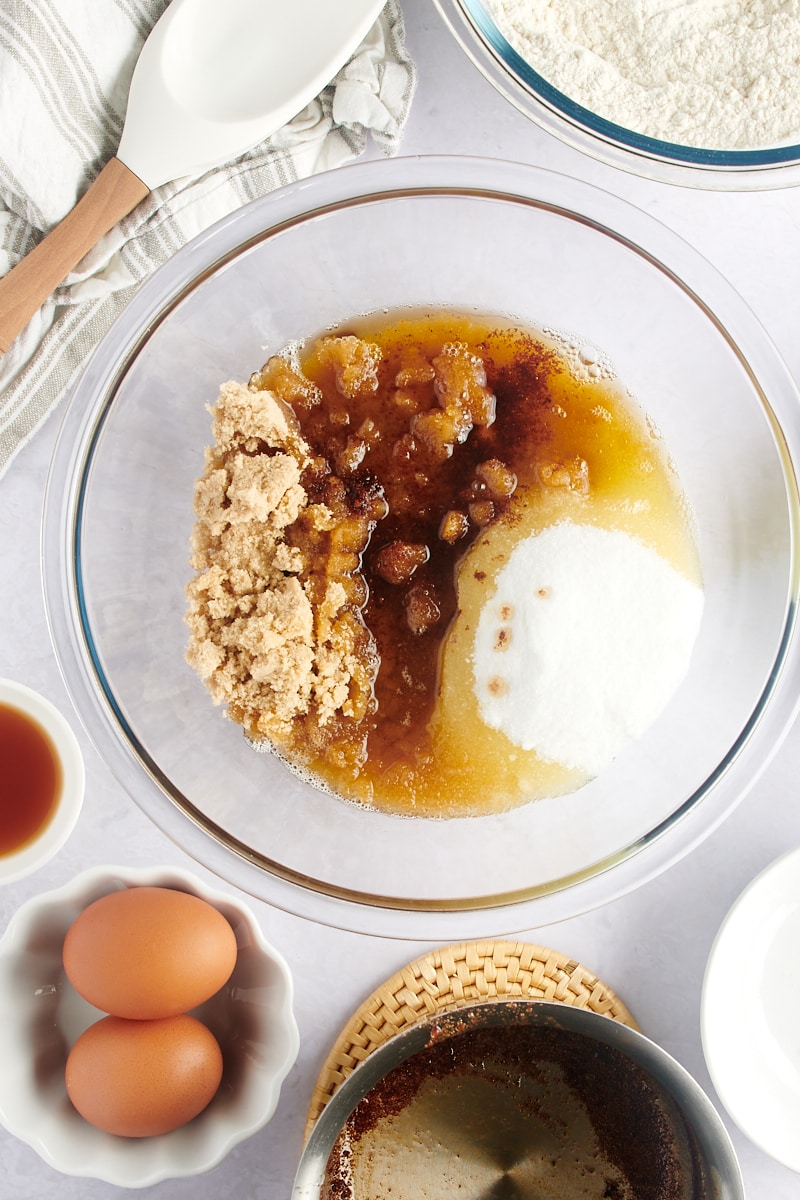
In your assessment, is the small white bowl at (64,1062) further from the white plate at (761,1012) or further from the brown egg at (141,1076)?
the white plate at (761,1012)

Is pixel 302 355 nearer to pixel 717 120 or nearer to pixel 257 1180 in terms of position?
pixel 717 120

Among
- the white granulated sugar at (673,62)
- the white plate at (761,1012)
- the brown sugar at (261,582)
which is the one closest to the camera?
the brown sugar at (261,582)

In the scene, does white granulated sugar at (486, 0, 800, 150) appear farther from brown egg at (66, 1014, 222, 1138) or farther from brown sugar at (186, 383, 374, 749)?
brown egg at (66, 1014, 222, 1138)

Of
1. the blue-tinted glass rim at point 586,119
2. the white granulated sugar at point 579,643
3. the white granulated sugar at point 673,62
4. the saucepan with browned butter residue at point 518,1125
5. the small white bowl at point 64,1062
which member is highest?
the white granulated sugar at point 673,62

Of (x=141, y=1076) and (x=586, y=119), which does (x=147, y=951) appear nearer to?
(x=141, y=1076)

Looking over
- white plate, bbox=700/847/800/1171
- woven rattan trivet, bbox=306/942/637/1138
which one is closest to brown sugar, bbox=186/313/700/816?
woven rattan trivet, bbox=306/942/637/1138

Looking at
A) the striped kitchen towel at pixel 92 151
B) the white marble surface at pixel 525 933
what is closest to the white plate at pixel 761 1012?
the white marble surface at pixel 525 933
